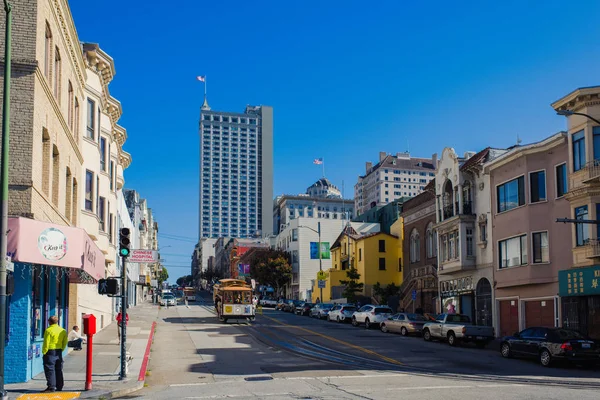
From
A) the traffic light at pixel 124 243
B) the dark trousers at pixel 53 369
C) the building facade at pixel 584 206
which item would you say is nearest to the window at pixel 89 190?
the traffic light at pixel 124 243

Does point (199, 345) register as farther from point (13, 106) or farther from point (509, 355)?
point (13, 106)

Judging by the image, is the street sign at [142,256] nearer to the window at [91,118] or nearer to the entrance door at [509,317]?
the window at [91,118]

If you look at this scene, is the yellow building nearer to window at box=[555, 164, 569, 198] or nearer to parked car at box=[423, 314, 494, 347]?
parked car at box=[423, 314, 494, 347]

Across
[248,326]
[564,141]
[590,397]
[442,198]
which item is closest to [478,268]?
[442,198]

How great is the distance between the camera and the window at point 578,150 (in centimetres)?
2995

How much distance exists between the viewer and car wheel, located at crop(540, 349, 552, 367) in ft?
76.7

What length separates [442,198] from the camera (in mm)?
46500

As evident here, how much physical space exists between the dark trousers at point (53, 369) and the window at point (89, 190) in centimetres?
1596

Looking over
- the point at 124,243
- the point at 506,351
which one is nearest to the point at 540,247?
the point at 506,351

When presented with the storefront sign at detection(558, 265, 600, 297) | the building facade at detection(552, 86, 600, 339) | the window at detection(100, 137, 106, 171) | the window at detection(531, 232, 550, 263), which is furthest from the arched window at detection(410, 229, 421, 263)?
the window at detection(100, 137, 106, 171)

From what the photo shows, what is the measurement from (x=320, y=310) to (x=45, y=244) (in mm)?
40345

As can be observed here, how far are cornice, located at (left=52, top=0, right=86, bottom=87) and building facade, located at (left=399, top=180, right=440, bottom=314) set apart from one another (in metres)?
29.8

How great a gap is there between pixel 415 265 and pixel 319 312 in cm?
884

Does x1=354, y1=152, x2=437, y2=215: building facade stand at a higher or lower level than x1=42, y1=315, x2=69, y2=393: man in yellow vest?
higher
